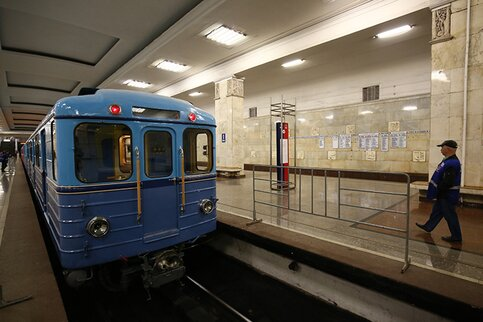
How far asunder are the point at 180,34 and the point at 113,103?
6.15 meters

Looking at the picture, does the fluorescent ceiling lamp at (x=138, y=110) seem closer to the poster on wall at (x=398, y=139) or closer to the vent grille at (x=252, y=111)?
the poster on wall at (x=398, y=139)

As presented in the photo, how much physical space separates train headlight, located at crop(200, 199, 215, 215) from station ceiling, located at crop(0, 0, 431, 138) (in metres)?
5.28

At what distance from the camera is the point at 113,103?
317 cm

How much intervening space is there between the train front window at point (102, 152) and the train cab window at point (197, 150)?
34.2 inches

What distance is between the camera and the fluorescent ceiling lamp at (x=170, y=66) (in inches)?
435

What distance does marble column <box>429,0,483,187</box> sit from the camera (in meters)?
5.26

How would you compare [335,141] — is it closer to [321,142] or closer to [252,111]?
[321,142]

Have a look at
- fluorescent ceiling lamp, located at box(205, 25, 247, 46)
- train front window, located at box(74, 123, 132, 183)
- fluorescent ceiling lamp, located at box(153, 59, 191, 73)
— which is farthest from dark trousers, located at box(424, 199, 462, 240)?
fluorescent ceiling lamp, located at box(153, 59, 191, 73)

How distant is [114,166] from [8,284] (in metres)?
1.70

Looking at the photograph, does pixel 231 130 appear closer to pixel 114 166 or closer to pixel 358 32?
pixel 358 32

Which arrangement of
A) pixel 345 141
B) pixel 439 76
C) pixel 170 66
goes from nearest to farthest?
1. pixel 439 76
2. pixel 345 141
3. pixel 170 66

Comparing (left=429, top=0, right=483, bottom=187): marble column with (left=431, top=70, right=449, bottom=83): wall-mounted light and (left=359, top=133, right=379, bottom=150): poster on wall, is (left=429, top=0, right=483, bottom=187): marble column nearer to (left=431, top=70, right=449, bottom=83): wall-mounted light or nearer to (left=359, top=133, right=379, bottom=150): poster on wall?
(left=431, top=70, right=449, bottom=83): wall-mounted light

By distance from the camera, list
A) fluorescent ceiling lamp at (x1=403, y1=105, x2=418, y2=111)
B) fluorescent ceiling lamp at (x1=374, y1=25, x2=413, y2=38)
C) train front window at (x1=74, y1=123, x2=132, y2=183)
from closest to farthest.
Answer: train front window at (x1=74, y1=123, x2=132, y2=183), fluorescent ceiling lamp at (x1=374, y1=25, x2=413, y2=38), fluorescent ceiling lamp at (x1=403, y1=105, x2=418, y2=111)

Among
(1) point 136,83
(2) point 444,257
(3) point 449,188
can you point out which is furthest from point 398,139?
(1) point 136,83
